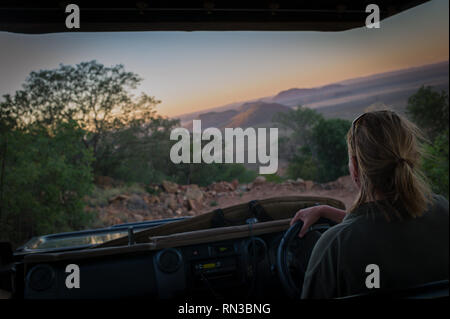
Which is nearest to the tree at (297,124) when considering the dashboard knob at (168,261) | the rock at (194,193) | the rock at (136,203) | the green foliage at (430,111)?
the green foliage at (430,111)

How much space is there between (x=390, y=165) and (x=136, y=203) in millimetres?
4853

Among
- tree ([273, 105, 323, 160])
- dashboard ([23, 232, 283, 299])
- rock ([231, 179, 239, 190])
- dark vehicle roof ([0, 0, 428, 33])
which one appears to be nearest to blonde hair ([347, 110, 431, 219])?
Result: dashboard ([23, 232, 283, 299])

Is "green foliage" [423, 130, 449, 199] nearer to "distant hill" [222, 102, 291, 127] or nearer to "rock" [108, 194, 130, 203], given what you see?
"distant hill" [222, 102, 291, 127]

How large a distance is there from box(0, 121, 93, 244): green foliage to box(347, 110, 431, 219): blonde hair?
4222mm

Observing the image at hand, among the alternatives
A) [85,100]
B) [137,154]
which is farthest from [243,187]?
[85,100]

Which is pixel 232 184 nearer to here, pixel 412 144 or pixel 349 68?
pixel 349 68

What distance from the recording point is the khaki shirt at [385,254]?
0.87 metres

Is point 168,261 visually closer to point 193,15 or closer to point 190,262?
point 190,262

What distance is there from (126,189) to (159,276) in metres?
4.08

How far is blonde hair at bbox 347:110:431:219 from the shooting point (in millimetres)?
891

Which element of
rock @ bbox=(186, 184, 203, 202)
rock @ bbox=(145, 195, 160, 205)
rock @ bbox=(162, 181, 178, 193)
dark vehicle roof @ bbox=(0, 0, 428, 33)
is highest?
dark vehicle roof @ bbox=(0, 0, 428, 33)

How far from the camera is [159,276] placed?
1515 millimetres

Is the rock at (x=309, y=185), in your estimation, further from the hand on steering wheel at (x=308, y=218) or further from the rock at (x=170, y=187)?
the hand on steering wheel at (x=308, y=218)

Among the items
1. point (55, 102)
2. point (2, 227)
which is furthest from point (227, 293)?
point (55, 102)
